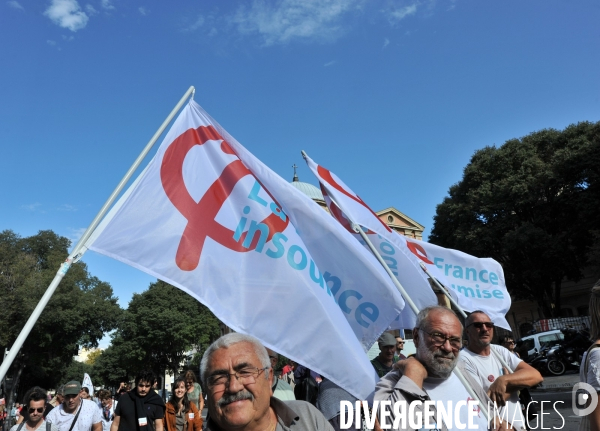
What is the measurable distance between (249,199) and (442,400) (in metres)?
2.26

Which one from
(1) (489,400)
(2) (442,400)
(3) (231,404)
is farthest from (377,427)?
(3) (231,404)

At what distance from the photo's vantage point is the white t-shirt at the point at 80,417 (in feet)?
20.0

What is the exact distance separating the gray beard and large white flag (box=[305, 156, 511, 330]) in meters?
2.32

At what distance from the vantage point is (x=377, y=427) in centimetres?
291

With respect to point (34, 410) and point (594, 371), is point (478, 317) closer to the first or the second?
point (594, 371)

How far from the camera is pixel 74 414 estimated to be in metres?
6.22

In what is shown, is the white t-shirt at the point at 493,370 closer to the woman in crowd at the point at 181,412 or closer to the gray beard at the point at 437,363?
the gray beard at the point at 437,363

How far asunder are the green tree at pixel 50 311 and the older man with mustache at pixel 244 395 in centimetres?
3611

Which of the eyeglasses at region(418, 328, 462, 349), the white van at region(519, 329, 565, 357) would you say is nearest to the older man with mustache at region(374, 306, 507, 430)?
the eyeglasses at region(418, 328, 462, 349)

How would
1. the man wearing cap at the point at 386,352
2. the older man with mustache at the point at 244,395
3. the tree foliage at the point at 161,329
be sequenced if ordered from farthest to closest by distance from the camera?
the tree foliage at the point at 161,329
the man wearing cap at the point at 386,352
the older man with mustache at the point at 244,395

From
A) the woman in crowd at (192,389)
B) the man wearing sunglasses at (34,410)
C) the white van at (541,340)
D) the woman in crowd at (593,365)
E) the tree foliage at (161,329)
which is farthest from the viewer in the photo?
the tree foliage at (161,329)

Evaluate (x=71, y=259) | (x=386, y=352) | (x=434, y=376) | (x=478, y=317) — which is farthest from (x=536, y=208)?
(x=71, y=259)

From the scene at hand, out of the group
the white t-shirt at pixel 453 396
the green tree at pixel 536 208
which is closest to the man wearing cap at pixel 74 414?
the white t-shirt at pixel 453 396

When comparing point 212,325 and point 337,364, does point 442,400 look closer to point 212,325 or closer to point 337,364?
point 337,364
